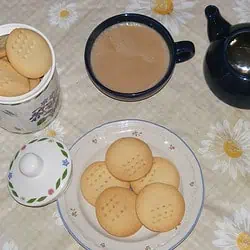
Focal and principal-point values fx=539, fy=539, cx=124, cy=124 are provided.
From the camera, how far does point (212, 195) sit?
0.77 metres

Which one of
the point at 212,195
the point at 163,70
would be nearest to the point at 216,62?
the point at 163,70

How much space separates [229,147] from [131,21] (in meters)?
0.24

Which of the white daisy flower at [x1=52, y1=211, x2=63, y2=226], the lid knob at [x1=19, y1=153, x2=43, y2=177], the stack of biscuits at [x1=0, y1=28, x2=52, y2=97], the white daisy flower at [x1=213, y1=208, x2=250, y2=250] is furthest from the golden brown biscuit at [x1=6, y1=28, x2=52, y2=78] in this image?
the white daisy flower at [x1=213, y1=208, x2=250, y2=250]

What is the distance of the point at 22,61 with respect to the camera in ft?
2.20

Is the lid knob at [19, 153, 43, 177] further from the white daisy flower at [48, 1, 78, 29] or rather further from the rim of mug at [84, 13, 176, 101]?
the white daisy flower at [48, 1, 78, 29]

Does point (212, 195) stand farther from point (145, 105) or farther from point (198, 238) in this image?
point (145, 105)

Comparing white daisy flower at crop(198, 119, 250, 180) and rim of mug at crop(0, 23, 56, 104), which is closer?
rim of mug at crop(0, 23, 56, 104)

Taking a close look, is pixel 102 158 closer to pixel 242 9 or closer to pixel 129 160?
pixel 129 160

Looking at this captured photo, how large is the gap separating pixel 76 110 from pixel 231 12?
0.96 ft

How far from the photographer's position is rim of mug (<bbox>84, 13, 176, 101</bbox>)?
0.77m

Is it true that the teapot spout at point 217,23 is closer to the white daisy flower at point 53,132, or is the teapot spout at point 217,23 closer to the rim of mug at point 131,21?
the rim of mug at point 131,21

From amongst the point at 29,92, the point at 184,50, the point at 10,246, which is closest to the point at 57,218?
the point at 10,246

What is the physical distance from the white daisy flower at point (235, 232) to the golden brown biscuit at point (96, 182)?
0.15m

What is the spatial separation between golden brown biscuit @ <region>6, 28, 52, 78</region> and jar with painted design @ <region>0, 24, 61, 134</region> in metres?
0.02
